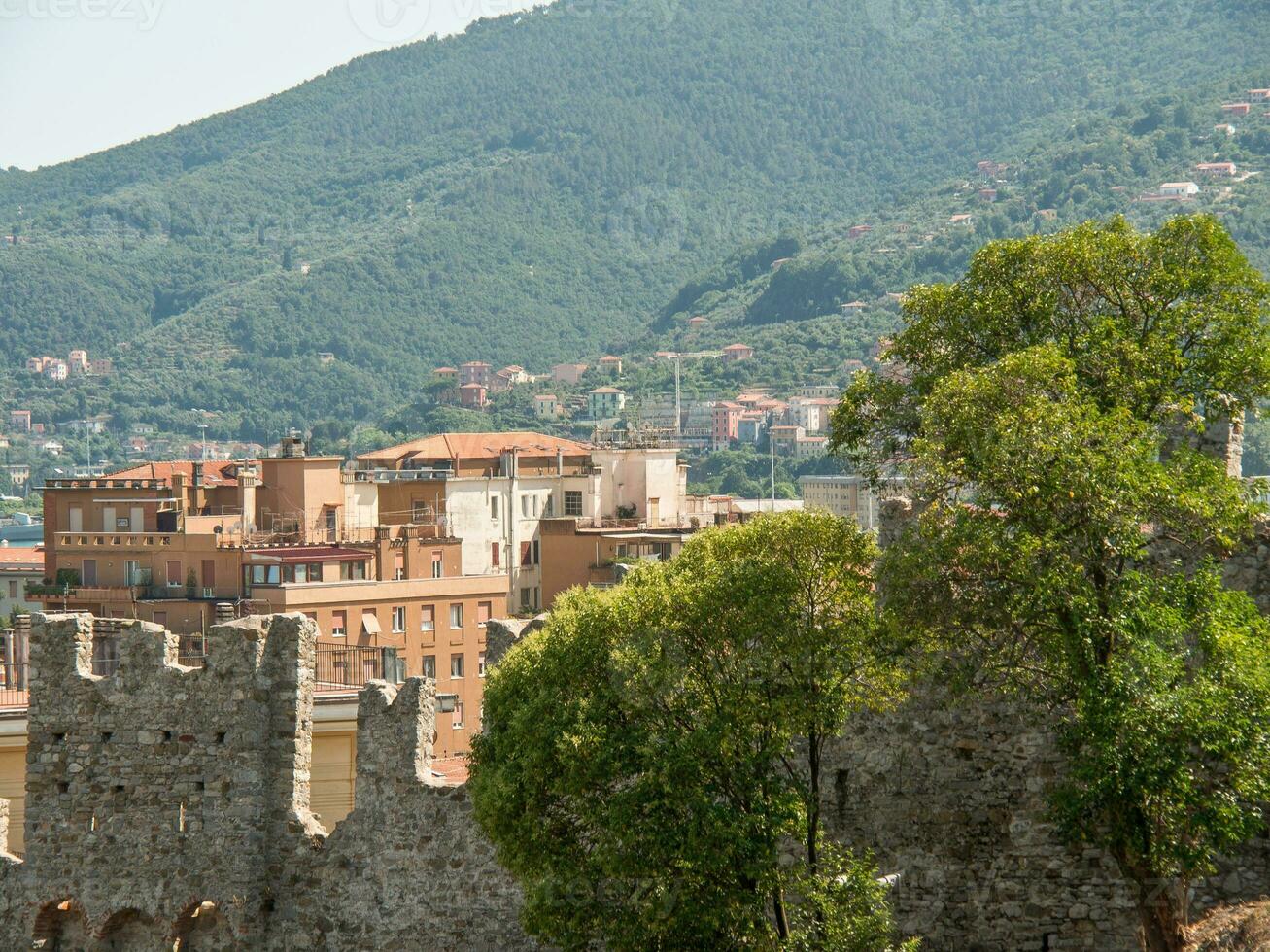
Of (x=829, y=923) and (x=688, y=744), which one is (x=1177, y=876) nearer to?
(x=829, y=923)

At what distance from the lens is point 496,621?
74.8 feet

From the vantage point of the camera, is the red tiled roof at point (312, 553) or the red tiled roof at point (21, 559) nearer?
the red tiled roof at point (312, 553)

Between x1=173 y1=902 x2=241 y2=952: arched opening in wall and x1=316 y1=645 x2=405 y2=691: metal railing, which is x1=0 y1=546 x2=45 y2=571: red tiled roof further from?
x1=173 y1=902 x2=241 y2=952: arched opening in wall

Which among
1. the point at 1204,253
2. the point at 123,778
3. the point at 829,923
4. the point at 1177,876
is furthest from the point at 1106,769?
the point at 123,778

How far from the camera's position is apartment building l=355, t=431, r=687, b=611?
287ft

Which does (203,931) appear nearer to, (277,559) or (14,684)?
(14,684)

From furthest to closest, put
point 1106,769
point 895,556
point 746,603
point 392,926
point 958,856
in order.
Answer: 1. point 392,926
2. point 958,856
3. point 746,603
4. point 895,556
5. point 1106,769

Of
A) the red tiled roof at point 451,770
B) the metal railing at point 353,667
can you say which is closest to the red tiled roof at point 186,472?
the metal railing at point 353,667

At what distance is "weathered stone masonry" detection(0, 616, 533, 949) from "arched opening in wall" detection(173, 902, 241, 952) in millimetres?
22

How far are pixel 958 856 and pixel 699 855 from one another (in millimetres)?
3096

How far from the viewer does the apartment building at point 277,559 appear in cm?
5888

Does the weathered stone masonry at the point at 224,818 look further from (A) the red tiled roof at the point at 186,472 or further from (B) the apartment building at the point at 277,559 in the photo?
(A) the red tiled roof at the point at 186,472

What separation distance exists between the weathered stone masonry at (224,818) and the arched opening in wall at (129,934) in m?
0.02

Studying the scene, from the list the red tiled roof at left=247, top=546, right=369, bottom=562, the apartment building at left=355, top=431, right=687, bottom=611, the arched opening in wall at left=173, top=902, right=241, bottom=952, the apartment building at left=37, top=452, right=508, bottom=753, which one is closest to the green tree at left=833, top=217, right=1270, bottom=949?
the arched opening in wall at left=173, top=902, right=241, bottom=952
